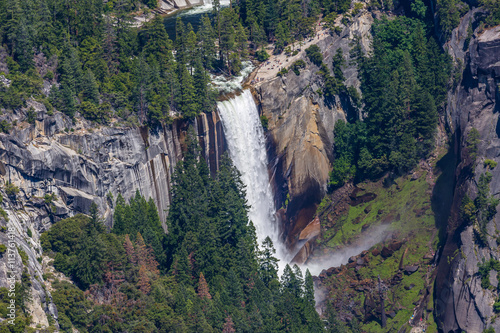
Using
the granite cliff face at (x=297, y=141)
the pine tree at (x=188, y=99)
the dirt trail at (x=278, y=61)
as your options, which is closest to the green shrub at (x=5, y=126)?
the pine tree at (x=188, y=99)

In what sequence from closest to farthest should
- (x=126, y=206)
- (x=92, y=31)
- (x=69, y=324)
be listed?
1. (x=69, y=324)
2. (x=126, y=206)
3. (x=92, y=31)

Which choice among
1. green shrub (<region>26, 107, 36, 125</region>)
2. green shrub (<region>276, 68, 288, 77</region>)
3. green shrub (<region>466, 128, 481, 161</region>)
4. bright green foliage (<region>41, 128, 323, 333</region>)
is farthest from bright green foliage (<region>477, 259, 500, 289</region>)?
green shrub (<region>26, 107, 36, 125</region>)

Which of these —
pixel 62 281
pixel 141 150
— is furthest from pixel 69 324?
pixel 141 150

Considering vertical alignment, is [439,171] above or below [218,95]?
below

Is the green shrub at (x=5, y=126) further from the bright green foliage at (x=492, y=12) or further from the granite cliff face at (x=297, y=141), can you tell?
the bright green foliage at (x=492, y=12)

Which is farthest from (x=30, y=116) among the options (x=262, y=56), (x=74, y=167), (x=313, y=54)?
(x=313, y=54)

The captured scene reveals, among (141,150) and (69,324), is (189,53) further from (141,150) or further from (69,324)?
(69,324)

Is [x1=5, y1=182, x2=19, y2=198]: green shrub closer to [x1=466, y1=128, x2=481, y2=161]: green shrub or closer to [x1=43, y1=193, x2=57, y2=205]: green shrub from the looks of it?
[x1=43, y1=193, x2=57, y2=205]: green shrub

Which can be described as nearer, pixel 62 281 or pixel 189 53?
pixel 62 281
